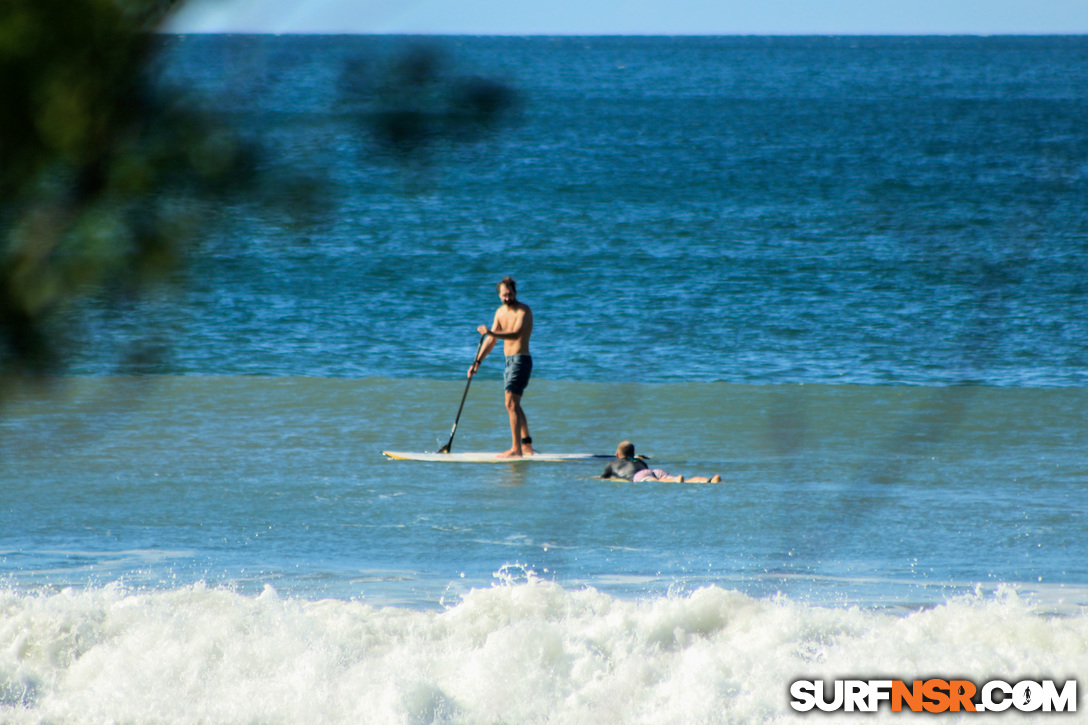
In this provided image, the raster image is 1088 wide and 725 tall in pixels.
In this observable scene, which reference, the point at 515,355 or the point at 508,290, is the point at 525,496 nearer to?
the point at 515,355

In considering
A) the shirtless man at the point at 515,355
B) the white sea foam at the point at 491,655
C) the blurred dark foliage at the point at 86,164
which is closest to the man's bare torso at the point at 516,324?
the shirtless man at the point at 515,355

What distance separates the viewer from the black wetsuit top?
Result: 1024 cm

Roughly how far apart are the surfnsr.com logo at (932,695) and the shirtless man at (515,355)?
5.96 metres

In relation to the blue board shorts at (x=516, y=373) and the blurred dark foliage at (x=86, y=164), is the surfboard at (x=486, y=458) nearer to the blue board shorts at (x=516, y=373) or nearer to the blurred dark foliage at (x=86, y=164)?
the blue board shorts at (x=516, y=373)

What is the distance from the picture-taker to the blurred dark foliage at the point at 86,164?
1.50 metres

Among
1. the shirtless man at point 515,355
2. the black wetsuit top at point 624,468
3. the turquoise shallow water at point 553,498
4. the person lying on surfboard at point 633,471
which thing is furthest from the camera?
the shirtless man at point 515,355

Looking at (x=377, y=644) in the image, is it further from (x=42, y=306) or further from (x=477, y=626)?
(x=42, y=306)

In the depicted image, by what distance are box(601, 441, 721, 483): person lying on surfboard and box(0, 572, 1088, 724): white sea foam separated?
3.85 metres

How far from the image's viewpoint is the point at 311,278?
26.3 meters

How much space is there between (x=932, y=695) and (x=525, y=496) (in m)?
4.78

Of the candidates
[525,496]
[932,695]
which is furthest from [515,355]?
[932,695]

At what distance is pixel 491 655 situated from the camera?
19.2 feet

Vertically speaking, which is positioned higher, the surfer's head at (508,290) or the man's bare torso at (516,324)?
the surfer's head at (508,290)

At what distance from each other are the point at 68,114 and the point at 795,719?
449 centimetres
